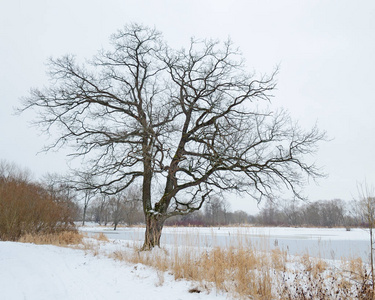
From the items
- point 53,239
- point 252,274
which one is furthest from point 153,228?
point 53,239

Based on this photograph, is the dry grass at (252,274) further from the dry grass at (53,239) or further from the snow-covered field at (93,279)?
the dry grass at (53,239)

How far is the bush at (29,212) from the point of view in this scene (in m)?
10.1

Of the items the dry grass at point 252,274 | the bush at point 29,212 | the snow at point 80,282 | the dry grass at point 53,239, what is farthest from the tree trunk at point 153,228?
the bush at point 29,212

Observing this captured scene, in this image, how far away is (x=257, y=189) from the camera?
866 centimetres

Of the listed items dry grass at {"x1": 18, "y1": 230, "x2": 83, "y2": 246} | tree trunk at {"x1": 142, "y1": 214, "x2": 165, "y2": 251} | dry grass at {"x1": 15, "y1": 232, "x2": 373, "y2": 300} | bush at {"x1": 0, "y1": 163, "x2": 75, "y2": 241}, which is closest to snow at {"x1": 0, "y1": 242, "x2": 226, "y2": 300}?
dry grass at {"x1": 15, "y1": 232, "x2": 373, "y2": 300}

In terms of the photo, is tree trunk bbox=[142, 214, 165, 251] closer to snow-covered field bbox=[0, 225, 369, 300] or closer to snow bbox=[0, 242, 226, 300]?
snow-covered field bbox=[0, 225, 369, 300]

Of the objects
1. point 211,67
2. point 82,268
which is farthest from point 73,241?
point 211,67

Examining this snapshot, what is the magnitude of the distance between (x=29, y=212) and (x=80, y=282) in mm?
8050

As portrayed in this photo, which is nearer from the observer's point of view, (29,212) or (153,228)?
(153,228)

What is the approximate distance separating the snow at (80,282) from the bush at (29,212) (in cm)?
489

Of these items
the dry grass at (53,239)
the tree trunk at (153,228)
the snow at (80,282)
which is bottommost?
the snow at (80,282)

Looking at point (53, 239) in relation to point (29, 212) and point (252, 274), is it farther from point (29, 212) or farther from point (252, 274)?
point (252, 274)

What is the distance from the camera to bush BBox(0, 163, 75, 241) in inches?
399

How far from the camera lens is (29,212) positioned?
10805 millimetres
